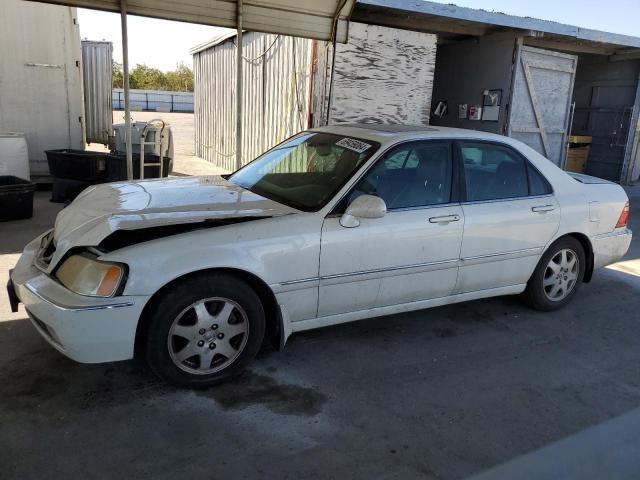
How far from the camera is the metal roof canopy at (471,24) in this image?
800 centimetres

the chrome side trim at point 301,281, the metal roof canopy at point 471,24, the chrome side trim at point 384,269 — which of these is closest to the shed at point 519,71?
the metal roof canopy at point 471,24

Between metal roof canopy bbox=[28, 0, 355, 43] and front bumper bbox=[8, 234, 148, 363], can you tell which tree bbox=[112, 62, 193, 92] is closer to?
metal roof canopy bbox=[28, 0, 355, 43]

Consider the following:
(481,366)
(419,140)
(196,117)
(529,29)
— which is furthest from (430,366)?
(196,117)

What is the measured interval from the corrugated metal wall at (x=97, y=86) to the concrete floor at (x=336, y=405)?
7.77 m

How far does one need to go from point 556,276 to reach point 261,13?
4.49 m

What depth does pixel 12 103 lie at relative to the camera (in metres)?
9.11

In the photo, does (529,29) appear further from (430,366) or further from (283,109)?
(430,366)

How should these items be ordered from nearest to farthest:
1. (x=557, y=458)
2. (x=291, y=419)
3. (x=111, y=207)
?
(x=557, y=458) < (x=291, y=419) < (x=111, y=207)

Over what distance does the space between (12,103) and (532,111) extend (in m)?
9.48

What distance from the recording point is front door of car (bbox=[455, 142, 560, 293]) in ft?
13.4

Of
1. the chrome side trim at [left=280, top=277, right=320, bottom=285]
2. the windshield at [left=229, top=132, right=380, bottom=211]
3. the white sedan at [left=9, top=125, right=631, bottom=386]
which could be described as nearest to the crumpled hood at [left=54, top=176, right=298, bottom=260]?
the white sedan at [left=9, top=125, right=631, bottom=386]

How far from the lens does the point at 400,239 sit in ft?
12.0

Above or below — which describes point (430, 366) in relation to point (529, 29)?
below

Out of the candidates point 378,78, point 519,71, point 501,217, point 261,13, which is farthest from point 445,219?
point 519,71
